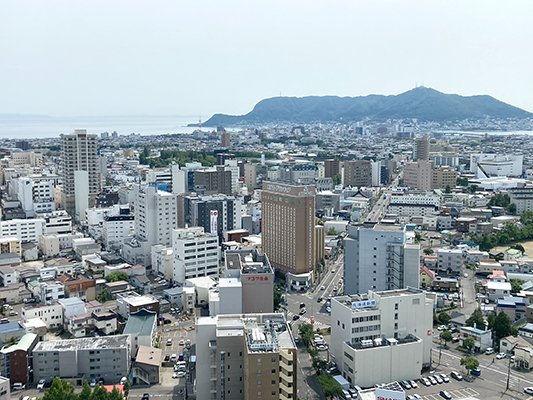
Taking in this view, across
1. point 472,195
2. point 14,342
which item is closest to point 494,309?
point 14,342

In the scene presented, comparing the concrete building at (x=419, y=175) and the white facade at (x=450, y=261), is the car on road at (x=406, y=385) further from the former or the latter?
the concrete building at (x=419, y=175)

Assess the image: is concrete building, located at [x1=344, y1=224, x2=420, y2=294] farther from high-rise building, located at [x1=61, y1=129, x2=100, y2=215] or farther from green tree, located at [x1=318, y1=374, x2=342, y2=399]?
high-rise building, located at [x1=61, y1=129, x2=100, y2=215]

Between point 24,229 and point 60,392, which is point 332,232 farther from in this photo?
point 60,392

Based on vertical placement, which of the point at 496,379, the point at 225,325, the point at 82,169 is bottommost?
the point at 496,379

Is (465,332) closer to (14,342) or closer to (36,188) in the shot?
(14,342)

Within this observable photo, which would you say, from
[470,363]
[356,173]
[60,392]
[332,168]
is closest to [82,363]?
[60,392]

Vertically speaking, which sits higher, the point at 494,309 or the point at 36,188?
the point at 36,188

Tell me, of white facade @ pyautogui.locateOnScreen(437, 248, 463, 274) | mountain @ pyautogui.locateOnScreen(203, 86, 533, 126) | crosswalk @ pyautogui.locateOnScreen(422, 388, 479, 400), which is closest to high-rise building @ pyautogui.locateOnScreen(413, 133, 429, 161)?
white facade @ pyautogui.locateOnScreen(437, 248, 463, 274)
